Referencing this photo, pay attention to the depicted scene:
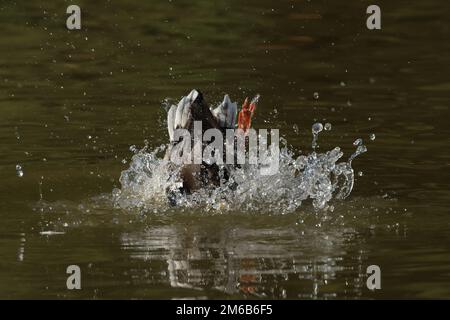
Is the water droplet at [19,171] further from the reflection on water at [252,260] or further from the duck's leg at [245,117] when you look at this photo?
the duck's leg at [245,117]

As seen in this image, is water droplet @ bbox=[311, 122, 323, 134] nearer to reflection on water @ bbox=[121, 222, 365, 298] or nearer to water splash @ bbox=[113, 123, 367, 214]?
water splash @ bbox=[113, 123, 367, 214]

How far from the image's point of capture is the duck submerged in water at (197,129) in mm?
7793

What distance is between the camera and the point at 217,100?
35.3ft

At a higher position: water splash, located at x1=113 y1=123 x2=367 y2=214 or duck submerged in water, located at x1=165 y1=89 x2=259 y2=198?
duck submerged in water, located at x1=165 y1=89 x2=259 y2=198

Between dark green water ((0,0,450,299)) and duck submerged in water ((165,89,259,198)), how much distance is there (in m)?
0.29

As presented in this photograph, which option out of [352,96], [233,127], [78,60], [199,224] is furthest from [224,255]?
[78,60]

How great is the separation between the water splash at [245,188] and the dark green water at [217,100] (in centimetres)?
11

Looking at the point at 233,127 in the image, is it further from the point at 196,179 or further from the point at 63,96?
the point at 63,96

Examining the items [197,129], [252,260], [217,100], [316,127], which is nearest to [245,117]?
[197,129]

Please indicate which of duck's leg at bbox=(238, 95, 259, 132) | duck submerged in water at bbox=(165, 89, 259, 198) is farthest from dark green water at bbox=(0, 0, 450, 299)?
duck's leg at bbox=(238, 95, 259, 132)

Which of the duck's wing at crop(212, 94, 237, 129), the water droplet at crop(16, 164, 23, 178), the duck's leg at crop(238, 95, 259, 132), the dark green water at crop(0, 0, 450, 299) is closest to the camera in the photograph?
the dark green water at crop(0, 0, 450, 299)

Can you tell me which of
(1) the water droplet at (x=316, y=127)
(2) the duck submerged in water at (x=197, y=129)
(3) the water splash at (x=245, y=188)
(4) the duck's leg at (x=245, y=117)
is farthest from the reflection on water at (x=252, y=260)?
(1) the water droplet at (x=316, y=127)

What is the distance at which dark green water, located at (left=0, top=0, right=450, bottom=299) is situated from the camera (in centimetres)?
658

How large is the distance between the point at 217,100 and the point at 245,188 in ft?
9.93
